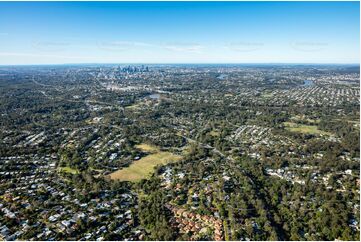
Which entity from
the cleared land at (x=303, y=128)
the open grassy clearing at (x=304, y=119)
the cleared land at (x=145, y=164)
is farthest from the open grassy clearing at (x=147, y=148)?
the open grassy clearing at (x=304, y=119)

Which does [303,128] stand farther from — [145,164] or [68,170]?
[68,170]

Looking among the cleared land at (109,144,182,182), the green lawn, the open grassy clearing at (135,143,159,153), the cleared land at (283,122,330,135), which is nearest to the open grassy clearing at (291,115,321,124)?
the cleared land at (283,122,330,135)

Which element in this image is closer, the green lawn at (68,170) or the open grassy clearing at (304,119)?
the green lawn at (68,170)

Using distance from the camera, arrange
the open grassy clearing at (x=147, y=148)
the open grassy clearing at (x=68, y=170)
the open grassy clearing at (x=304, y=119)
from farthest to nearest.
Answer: the open grassy clearing at (x=304, y=119), the open grassy clearing at (x=147, y=148), the open grassy clearing at (x=68, y=170)

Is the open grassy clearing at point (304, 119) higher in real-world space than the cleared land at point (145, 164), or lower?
higher

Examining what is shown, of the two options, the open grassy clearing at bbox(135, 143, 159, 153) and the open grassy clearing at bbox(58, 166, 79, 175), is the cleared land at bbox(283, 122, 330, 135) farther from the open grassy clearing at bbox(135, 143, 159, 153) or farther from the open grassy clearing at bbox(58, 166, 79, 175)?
the open grassy clearing at bbox(58, 166, 79, 175)

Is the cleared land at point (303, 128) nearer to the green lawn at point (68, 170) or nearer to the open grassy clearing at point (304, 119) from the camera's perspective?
the open grassy clearing at point (304, 119)

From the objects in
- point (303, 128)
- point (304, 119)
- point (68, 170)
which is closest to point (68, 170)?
point (68, 170)
